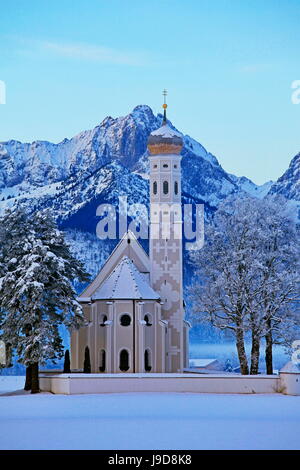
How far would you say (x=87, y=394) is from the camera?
53.6 meters

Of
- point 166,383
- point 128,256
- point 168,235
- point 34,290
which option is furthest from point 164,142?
point 166,383

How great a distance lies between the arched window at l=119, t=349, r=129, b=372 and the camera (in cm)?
6462

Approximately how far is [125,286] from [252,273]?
12.1 m

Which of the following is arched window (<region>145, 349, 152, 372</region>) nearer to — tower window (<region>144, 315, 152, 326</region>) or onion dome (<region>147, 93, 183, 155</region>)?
tower window (<region>144, 315, 152, 326</region>)

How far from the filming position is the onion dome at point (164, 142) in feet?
236

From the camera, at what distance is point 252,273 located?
57.1 meters

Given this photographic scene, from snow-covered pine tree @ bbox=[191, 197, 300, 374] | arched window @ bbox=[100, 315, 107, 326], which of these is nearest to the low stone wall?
snow-covered pine tree @ bbox=[191, 197, 300, 374]

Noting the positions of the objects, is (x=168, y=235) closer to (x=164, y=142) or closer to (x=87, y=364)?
(x=164, y=142)

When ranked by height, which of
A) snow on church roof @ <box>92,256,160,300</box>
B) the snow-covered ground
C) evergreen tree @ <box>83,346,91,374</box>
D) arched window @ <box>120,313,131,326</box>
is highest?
snow on church roof @ <box>92,256,160,300</box>

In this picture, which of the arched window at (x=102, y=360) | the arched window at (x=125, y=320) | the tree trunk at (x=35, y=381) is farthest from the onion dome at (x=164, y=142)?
Answer: the tree trunk at (x=35, y=381)

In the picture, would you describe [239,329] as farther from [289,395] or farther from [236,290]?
[289,395]

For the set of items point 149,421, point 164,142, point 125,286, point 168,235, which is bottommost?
point 149,421

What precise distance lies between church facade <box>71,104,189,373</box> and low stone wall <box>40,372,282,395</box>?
9.72 metres
